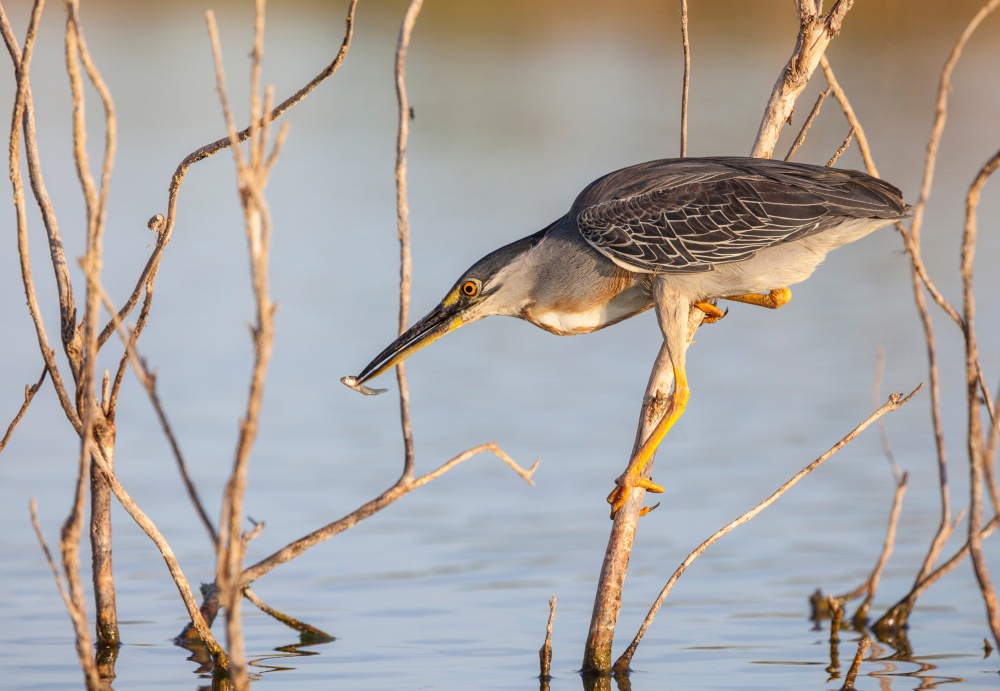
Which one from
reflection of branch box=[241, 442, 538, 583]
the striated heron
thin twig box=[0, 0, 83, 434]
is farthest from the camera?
the striated heron

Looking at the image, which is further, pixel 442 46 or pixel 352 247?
pixel 442 46

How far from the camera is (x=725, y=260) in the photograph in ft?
19.0

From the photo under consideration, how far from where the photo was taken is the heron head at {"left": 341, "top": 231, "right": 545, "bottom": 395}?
19.9 ft

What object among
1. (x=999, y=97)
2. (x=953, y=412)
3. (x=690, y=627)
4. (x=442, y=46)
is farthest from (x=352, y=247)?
(x=442, y=46)

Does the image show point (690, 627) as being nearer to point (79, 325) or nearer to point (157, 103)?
point (79, 325)

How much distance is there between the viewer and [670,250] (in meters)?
5.78

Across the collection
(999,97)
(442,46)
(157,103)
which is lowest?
(999,97)

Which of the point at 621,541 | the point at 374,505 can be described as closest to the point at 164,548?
the point at 374,505

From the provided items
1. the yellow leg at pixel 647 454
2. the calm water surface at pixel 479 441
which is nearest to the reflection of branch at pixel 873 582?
the calm water surface at pixel 479 441

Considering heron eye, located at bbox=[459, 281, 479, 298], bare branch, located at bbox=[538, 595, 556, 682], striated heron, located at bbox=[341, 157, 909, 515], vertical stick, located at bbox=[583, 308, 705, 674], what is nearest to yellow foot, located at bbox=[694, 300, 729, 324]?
striated heron, located at bbox=[341, 157, 909, 515]

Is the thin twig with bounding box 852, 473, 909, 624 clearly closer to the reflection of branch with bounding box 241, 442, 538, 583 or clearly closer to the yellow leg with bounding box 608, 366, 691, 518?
the yellow leg with bounding box 608, 366, 691, 518

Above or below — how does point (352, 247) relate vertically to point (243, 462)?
above

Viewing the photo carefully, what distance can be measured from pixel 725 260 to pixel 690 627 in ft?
7.30

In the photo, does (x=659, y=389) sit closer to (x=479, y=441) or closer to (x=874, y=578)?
(x=874, y=578)
